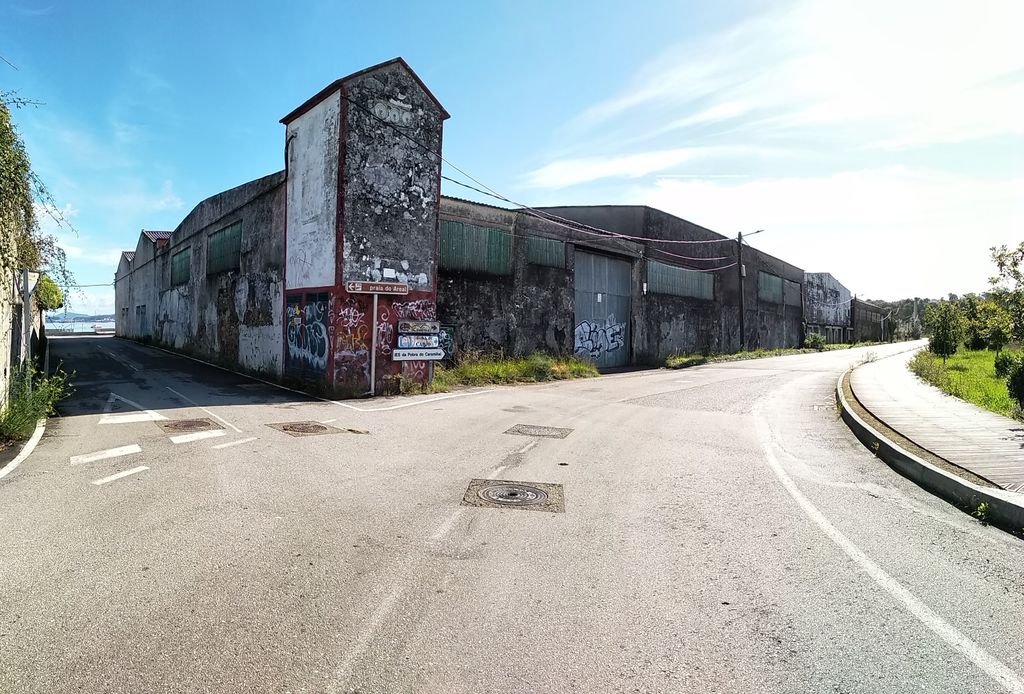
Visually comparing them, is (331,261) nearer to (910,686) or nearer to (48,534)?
(48,534)

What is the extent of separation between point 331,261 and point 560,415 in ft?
24.6

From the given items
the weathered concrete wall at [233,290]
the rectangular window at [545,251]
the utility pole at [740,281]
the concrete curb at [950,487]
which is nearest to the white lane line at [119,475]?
the concrete curb at [950,487]

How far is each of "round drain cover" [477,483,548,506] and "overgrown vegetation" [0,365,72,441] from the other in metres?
7.18

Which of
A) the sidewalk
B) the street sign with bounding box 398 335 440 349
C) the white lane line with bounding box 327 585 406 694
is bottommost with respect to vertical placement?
the white lane line with bounding box 327 585 406 694

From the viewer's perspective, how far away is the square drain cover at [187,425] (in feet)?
31.1

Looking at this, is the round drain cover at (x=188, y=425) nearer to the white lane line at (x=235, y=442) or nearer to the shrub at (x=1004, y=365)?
the white lane line at (x=235, y=442)

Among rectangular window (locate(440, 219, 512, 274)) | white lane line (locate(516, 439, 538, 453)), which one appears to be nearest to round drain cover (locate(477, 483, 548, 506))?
white lane line (locate(516, 439, 538, 453))

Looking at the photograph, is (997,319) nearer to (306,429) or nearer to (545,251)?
(306,429)

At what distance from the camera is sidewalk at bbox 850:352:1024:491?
22.4ft

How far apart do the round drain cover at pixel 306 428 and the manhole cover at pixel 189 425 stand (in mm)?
1153

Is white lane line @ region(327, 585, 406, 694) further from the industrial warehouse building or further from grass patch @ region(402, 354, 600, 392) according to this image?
grass patch @ region(402, 354, 600, 392)

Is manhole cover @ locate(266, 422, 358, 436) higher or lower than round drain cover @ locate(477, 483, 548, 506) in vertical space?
lower

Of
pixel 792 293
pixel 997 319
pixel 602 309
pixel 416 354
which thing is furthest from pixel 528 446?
pixel 792 293

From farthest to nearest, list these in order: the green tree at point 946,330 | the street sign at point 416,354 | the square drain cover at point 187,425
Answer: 1. the green tree at point 946,330
2. the street sign at point 416,354
3. the square drain cover at point 187,425
